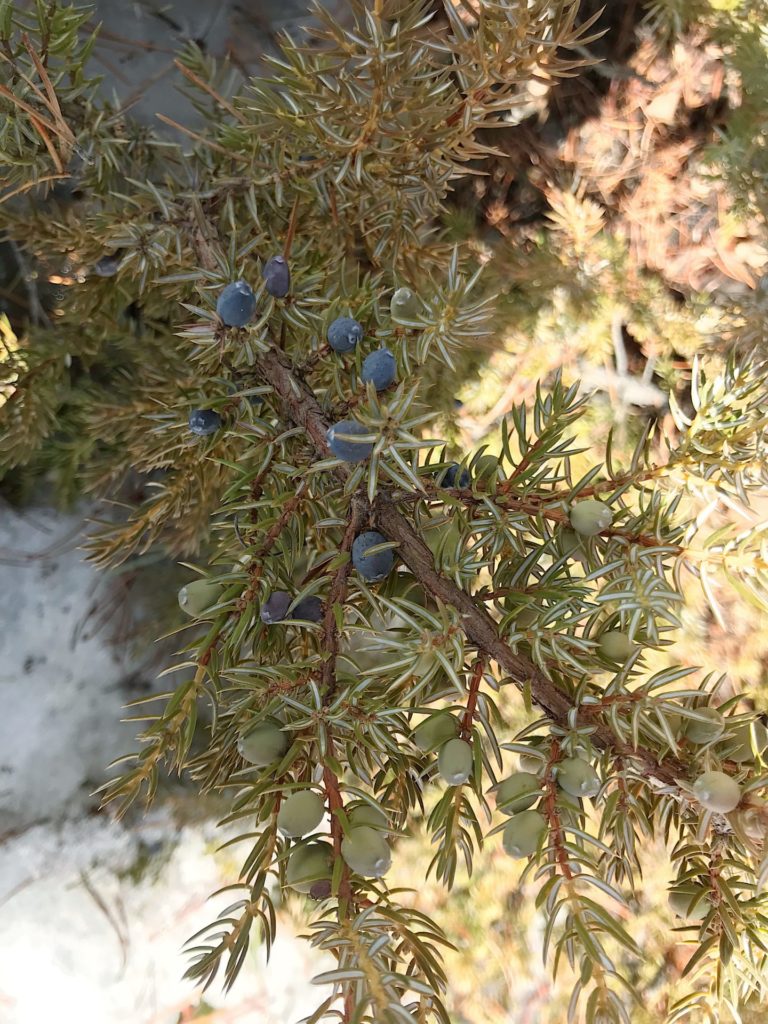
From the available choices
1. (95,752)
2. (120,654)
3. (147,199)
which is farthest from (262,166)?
(95,752)

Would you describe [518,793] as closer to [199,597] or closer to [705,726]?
[705,726]

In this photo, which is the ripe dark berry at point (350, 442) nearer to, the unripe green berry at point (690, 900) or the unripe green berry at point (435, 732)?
the unripe green berry at point (435, 732)

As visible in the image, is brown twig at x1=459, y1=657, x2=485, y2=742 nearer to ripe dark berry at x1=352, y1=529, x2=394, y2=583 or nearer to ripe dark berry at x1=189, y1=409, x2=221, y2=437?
ripe dark berry at x1=352, y1=529, x2=394, y2=583

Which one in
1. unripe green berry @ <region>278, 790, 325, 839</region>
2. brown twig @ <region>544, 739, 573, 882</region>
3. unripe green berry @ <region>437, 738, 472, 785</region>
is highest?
unripe green berry @ <region>278, 790, 325, 839</region>

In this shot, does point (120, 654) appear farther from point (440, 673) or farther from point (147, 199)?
point (440, 673)

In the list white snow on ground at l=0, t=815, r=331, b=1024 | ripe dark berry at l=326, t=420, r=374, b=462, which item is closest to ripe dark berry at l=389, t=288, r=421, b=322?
ripe dark berry at l=326, t=420, r=374, b=462

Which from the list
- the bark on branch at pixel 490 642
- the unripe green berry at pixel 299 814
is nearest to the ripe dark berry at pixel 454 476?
the bark on branch at pixel 490 642

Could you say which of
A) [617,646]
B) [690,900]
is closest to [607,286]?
[617,646]
